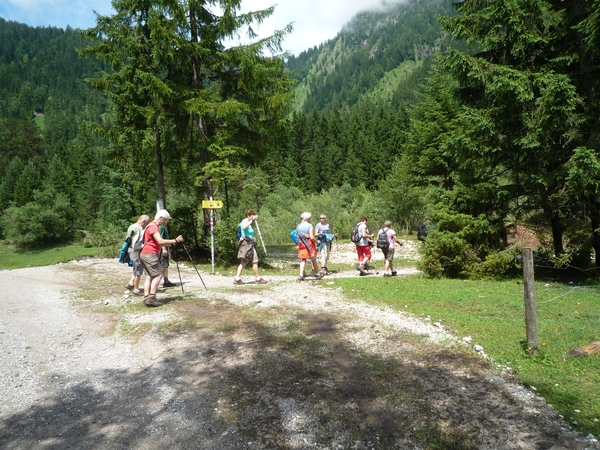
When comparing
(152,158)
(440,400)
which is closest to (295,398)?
(440,400)

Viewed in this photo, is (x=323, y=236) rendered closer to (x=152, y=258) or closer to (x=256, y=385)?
(x=152, y=258)

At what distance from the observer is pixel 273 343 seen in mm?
6250

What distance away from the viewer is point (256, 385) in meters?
A: 4.92

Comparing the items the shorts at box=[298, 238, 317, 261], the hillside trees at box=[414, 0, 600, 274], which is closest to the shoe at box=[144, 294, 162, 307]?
the shorts at box=[298, 238, 317, 261]

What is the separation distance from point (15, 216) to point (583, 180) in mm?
65180

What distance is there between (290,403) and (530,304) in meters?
3.52

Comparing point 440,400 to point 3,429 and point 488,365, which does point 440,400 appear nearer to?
point 488,365

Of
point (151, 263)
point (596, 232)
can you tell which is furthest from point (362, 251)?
point (151, 263)

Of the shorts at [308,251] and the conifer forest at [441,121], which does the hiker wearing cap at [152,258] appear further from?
the conifer forest at [441,121]

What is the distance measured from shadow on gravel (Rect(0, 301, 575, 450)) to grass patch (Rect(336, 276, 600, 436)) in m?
0.51

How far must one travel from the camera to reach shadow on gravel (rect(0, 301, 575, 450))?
3844 millimetres

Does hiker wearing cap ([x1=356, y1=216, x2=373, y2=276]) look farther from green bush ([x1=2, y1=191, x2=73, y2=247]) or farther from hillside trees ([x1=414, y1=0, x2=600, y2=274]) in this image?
green bush ([x1=2, y1=191, x2=73, y2=247])

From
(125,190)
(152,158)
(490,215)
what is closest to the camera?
(490,215)

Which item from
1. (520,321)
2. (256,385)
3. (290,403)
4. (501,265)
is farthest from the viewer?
(501,265)
